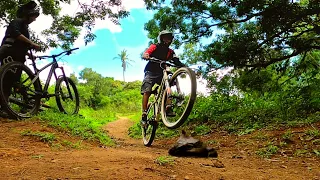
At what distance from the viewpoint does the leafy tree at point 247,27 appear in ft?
22.1

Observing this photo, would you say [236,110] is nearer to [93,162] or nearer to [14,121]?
[14,121]

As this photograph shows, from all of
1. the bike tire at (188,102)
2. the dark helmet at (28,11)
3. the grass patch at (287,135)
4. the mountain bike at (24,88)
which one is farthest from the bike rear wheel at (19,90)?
the grass patch at (287,135)

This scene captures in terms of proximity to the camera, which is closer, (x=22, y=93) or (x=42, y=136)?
(x=42, y=136)

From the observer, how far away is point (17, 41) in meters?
6.19

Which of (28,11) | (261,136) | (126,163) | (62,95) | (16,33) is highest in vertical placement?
(28,11)

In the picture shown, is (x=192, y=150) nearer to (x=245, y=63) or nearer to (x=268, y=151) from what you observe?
(x=268, y=151)

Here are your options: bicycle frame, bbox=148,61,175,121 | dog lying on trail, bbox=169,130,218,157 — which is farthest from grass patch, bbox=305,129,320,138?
bicycle frame, bbox=148,61,175,121

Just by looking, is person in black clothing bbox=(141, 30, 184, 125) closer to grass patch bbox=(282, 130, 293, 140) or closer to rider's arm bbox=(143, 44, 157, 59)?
rider's arm bbox=(143, 44, 157, 59)

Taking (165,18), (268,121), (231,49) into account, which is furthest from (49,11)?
(268,121)

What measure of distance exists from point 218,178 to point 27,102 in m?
4.75

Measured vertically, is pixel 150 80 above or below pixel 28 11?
below

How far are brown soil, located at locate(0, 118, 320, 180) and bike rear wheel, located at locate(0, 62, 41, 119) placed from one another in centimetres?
47

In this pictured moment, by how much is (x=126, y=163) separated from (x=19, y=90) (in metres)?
3.94

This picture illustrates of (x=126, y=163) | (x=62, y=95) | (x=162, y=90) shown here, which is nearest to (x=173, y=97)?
(x=162, y=90)
